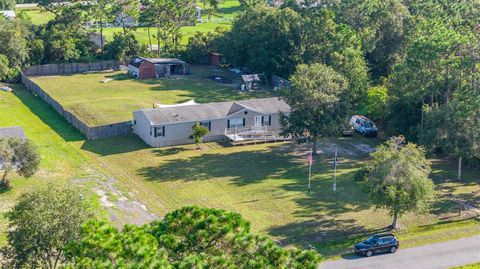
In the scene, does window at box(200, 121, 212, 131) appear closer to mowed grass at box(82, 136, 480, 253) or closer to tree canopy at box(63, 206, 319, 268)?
mowed grass at box(82, 136, 480, 253)

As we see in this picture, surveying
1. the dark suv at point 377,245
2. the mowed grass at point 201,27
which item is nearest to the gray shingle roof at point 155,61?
the mowed grass at point 201,27

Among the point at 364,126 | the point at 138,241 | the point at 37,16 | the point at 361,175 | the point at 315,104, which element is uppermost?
the point at 37,16

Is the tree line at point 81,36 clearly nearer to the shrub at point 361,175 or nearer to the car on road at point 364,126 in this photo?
the car on road at point 364,126

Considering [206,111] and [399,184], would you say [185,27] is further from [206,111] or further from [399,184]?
[399,184]

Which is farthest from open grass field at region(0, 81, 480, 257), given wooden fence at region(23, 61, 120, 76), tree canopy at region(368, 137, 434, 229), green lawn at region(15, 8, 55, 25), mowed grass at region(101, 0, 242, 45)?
green lawn at region(15, 8, 55, 25)

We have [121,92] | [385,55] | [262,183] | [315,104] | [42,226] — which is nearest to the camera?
[42,226]

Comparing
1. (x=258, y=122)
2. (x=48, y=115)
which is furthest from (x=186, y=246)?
(x=48, y=115)

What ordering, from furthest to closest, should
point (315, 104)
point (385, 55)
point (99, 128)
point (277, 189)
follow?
1. point (385, 55)
2. point (99, 128)
3. point (315, 104)
4. point (277, 189)
